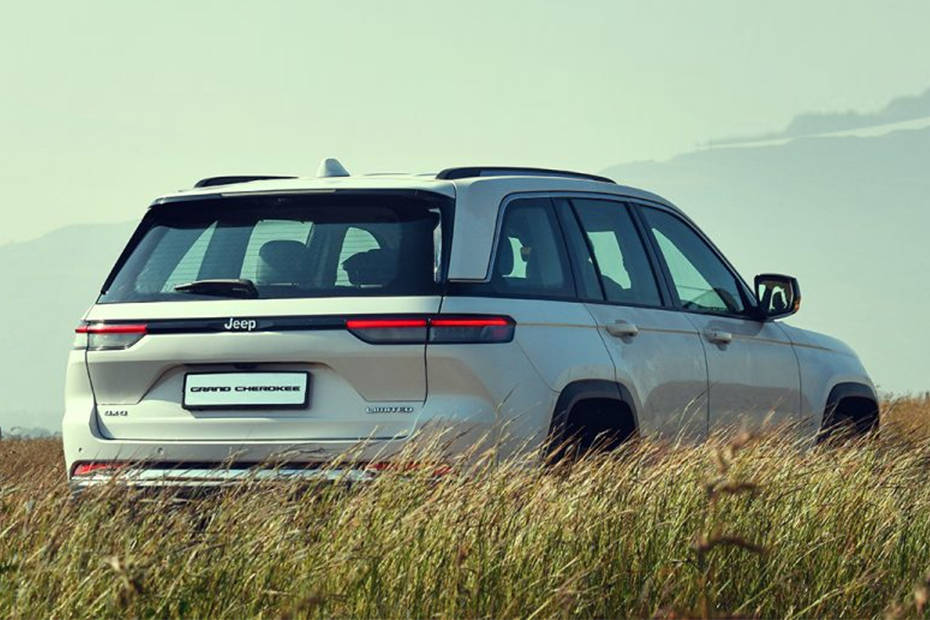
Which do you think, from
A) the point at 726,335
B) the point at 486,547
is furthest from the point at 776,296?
the point at 486,547

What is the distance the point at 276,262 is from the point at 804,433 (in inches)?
145

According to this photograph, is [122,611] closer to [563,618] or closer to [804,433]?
[563,618]

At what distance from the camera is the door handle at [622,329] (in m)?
7.70

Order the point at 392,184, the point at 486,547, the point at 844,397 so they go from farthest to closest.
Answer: the point at 844,397 → the point at 392,184 → the point at 486,547

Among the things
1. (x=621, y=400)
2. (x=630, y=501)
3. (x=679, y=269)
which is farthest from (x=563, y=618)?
(x=679, y=269)

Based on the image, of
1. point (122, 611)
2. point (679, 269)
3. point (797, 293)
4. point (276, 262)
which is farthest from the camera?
point (797, 293)

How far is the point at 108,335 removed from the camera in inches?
294

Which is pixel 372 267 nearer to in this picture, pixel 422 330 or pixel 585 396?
pixel 422 330

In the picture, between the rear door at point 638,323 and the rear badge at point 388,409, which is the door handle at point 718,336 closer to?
the rear door at point 638,323

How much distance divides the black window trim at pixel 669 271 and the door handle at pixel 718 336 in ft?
0.32

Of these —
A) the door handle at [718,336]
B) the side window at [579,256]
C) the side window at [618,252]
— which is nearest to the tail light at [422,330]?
the side window at [579,256]

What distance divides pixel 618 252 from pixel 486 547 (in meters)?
2.96

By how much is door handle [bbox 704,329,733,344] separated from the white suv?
0.45 metres

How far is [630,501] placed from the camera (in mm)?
6336
